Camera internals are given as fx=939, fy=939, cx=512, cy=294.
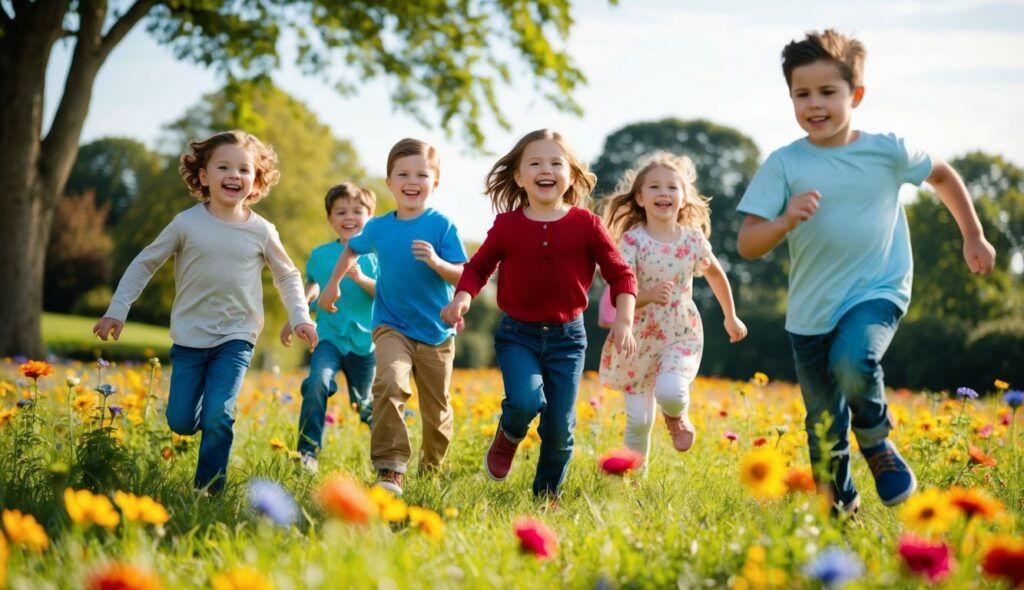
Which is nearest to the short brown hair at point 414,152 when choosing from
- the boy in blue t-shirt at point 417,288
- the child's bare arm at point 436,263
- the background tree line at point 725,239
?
the boy in blue t-shirt at point 417,288

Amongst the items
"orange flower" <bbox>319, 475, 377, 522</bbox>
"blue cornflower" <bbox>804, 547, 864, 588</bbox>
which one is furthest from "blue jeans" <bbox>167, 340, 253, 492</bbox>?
"blue cornflower" <bbox>804, 547, 864, 588</bbox>

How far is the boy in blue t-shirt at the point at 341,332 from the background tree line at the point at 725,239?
322 inches

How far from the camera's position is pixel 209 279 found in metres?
4.52

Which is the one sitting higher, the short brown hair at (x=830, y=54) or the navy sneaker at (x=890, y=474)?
the short brown hair at (x=830, y=54)

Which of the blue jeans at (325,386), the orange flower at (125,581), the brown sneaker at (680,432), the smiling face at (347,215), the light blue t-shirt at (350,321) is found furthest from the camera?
the smiling face at (347,215)

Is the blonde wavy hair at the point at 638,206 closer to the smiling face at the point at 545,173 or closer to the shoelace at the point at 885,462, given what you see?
the smiling face at the point at 545,173

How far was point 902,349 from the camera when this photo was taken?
17.9 meters

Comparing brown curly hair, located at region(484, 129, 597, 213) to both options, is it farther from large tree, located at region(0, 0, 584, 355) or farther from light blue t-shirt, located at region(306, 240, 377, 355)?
large tree, located at region(0, 0, 584, 355)

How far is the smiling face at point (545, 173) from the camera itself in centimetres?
458

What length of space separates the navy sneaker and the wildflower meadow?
8 centimetres

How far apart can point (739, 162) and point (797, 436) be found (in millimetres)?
35701

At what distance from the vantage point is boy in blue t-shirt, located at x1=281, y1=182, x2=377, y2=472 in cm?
558

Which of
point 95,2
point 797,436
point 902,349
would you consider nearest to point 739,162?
point 902,349

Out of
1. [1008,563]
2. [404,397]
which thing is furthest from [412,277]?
[1008,563]
